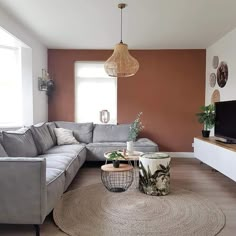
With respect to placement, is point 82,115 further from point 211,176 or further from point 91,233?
Answer: point 91,233

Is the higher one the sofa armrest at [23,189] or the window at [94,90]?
the window at [94,90]

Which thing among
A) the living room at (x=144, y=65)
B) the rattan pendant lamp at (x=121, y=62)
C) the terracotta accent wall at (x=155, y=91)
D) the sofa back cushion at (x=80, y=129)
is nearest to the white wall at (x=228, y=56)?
the living room at (x=144, y=65)

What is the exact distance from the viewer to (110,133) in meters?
5.20

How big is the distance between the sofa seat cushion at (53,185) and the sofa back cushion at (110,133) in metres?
2.38

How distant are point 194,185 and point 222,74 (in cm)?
223

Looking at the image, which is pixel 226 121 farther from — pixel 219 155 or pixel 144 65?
pixel 144 65

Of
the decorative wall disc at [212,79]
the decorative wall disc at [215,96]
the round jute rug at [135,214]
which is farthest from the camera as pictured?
the decorative wall disc at [212,79]

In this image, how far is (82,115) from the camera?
568 cm

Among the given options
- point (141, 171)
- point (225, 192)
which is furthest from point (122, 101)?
point (225, 192)

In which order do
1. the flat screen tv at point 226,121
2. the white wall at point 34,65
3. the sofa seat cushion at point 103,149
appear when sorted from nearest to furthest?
the flat screen tv at point 226,121 < the white wall at point 34,65 < the sofa seat cushion at point 103,149

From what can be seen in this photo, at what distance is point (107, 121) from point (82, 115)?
23.1 inches

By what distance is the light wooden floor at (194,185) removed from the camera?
2283 mm

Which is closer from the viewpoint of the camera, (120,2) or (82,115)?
(120,2)

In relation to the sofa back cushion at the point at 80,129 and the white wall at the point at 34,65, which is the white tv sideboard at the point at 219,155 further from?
the white wall at the point at 34,65
